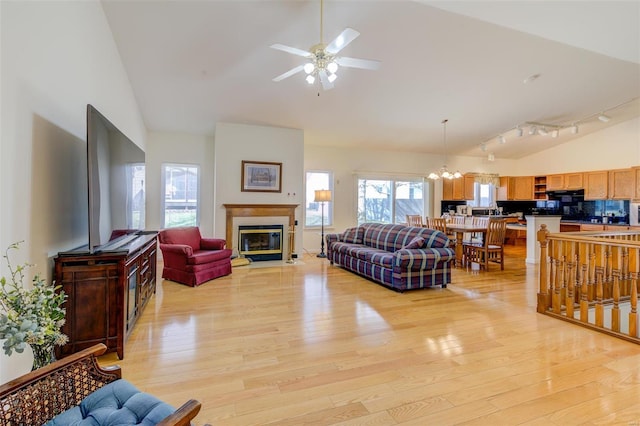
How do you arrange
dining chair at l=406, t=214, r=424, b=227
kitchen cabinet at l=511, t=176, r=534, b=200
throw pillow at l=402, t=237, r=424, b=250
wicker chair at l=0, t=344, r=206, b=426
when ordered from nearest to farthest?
wicker chair at l=0, t=344, r=206, b=426 → throw pillow at l=402, t=237, r=424, b=250 → dining chair at l=406, t=214, r=424, b=227 → kitchen cabinet at l=511, t=176, r=534, b=200

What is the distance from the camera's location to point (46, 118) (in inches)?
85.7

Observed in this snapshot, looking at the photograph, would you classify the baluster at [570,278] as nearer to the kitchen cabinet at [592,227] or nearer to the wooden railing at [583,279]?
the wooden railing at [583,279]

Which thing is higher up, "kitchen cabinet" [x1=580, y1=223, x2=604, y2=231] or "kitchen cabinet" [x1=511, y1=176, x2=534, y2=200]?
"kitchen cabinet" [x1=511, y1=176, x2=534, y2=200]

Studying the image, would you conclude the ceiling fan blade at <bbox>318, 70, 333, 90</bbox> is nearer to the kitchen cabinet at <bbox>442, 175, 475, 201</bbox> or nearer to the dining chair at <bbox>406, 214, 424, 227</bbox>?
the dining chair at <bbox>406, 214, 424, 227</bbox>

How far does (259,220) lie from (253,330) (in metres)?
3.41

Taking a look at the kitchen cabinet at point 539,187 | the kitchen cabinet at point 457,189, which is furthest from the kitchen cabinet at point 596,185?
the kitchen cabinet at point 457,189

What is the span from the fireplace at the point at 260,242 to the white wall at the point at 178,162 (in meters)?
0.89

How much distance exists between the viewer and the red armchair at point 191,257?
169 inches

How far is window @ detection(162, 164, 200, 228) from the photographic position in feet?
20.2

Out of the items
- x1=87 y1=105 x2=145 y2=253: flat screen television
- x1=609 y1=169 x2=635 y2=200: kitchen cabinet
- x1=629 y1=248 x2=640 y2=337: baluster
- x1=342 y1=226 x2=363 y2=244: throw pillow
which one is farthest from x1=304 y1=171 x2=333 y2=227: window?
x1=609 y1=169 x2=635 y2=200: kitchen cabinet

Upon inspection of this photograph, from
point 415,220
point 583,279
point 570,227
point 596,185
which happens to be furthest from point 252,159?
point 596,185

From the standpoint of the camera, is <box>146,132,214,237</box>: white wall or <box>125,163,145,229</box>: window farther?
<box>146,132,214,237</box>: white wall

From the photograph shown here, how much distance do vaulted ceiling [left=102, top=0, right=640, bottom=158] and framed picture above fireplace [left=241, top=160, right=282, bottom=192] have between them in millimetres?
836

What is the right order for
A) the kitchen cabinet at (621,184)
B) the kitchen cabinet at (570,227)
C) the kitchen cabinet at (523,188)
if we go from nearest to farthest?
the kitchen cabinet at (621,184)
the kitchen cabinet at (570,227)
the kitchen cabinet at (523,188)
